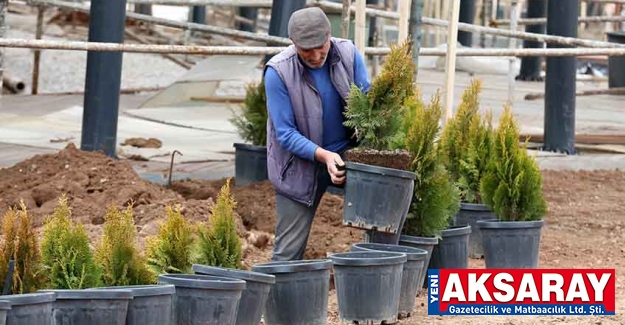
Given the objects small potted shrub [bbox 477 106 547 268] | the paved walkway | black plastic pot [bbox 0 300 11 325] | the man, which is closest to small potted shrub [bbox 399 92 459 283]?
the man

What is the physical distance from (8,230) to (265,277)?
1.14m

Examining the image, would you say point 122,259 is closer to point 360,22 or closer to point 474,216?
point 360,22

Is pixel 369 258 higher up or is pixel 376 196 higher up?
pixel 376 196

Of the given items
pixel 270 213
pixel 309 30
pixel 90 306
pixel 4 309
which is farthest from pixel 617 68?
pixel 4 309

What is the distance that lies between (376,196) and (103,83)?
5337 millimetres

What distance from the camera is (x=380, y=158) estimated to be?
644 cm

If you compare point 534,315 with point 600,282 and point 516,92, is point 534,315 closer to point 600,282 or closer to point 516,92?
point 600,282

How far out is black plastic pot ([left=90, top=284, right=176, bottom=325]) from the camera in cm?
515

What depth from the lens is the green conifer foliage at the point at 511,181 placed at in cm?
791

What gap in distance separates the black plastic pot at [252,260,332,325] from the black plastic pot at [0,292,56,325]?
4.33 feet

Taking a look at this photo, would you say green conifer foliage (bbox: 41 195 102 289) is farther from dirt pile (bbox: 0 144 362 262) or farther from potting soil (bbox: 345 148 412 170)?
dirt pile (bbox: 0 144 362 262)

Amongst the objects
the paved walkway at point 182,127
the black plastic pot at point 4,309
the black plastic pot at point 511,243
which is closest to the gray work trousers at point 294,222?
the black plastic pot at point 511,243

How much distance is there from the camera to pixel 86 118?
1120cm

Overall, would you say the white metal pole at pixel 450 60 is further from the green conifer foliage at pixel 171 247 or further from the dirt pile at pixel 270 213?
the green conifer foliage at pixel 171 247
